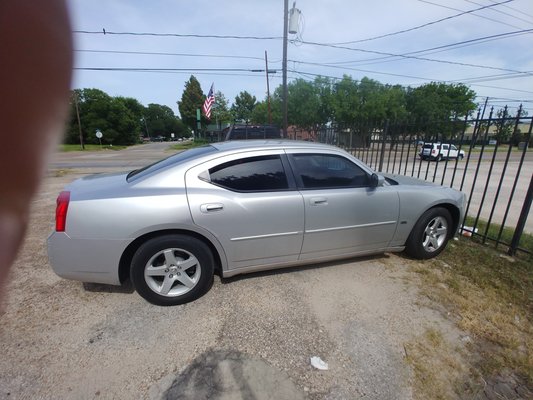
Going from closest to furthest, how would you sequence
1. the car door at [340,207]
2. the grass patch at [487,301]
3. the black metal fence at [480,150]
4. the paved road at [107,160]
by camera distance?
the grass patch at [487,301] < the car door at [340,207] < the black metal fence at [480,150] < the paved road at [107,160]

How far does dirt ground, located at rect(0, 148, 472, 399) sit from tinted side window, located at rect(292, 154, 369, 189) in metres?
1.08

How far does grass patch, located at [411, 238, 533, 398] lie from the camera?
2.28 m

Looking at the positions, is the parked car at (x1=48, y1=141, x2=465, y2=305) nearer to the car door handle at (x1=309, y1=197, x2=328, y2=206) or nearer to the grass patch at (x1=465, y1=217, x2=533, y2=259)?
the car door handle at (x1=309, y1=197, x2=328, y2=206)

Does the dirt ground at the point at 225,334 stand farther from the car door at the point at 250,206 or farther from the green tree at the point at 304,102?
the green tree at the point at 304,102

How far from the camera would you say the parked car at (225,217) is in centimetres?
255

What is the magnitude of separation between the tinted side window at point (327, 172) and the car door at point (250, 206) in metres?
0.19

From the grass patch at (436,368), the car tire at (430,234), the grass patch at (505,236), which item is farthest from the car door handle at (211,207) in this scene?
the grass patch at (505,236)

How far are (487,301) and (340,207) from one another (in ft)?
5.93

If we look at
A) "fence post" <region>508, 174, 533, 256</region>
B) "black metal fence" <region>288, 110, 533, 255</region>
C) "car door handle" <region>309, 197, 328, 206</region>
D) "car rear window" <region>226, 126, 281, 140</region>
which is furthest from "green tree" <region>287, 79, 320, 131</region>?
"car door handle" <region>309, 197, 328, 206</region>

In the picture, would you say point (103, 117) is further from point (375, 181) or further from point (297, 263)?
point (375, 181)

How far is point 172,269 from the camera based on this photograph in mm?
2732

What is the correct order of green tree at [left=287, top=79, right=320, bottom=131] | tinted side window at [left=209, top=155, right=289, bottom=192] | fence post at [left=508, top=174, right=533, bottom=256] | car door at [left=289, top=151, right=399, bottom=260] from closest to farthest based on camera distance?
tinted side window at [left=209, top=155, right=289, bottom=192], car door at [left=289, top=151, right=399, bottom=260], fence post at [left=508, top=174, right=533, bottom=256], green tree at [left=287, top=79, right=320, bottom=131]

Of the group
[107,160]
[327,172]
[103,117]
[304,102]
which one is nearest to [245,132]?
[327,172]

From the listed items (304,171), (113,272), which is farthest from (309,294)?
(113,272)
